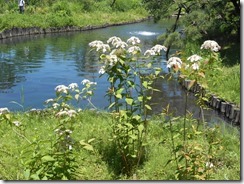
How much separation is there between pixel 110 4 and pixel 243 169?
35623 mm

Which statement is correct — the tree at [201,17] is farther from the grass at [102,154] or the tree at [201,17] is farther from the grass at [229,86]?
the grass at [102,154]

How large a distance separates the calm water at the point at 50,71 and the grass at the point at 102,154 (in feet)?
4.77

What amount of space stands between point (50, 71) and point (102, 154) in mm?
10518

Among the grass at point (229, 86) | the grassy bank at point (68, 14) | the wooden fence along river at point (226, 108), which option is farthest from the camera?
the grassy bank at point (68, 14)

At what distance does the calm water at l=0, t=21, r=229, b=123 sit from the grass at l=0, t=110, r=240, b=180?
4.77ft

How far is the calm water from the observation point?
1116cm

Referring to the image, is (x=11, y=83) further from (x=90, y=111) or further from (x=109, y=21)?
(x=109, y=21)

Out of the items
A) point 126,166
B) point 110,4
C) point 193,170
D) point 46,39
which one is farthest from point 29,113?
point 110,4

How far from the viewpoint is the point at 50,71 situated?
15406 mm

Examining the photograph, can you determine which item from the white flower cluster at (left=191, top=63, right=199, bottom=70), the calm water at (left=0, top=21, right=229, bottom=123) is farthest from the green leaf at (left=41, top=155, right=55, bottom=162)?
the calm water at (left=0, top=21, right=229, bottom=123)

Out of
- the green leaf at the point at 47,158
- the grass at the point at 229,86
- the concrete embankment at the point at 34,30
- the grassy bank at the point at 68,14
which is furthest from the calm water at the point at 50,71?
the green leaf at the point at 47,158

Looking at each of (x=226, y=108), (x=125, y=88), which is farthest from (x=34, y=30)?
(x=125, y=88)

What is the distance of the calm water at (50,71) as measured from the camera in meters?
11.2

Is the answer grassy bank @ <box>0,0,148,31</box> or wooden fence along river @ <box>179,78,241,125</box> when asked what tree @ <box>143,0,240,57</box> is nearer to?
wooden fence along river @ <box>179,78,241,125</box>
